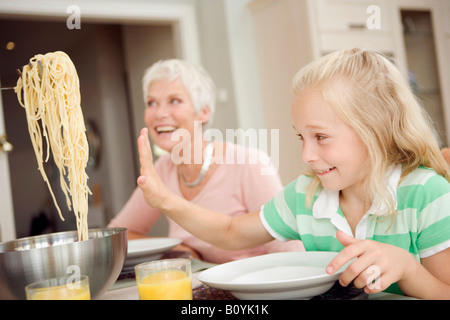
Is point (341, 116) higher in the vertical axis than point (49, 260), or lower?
higher

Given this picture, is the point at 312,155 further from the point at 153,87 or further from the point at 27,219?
the point at 27,219

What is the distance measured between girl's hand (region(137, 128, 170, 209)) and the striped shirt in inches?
10.8

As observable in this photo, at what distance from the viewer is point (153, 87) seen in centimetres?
169

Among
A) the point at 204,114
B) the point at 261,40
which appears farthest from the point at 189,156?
the point at 261,40

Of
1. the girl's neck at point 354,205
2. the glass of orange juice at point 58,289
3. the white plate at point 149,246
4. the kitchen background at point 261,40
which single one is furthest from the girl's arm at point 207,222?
the kitchen background at point 261,40

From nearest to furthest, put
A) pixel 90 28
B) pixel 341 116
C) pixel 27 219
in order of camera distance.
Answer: pixel 341 116, pixel 90 28, pixel 27 219

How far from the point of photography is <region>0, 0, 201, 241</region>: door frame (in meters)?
2.72

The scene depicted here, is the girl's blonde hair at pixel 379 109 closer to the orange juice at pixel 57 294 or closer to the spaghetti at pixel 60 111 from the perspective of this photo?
the spaghetti at pixel 60 111

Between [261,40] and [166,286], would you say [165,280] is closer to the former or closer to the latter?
[166,286]

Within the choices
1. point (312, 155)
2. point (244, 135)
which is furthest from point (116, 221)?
point (244, 135)

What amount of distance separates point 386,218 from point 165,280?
0.44 m

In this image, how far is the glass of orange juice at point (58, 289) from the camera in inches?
22.9

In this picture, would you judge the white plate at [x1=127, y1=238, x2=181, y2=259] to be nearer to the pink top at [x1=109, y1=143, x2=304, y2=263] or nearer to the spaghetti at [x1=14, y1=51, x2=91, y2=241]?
the pink top at [x1=109, y1=143, x2=304, y2=263]
